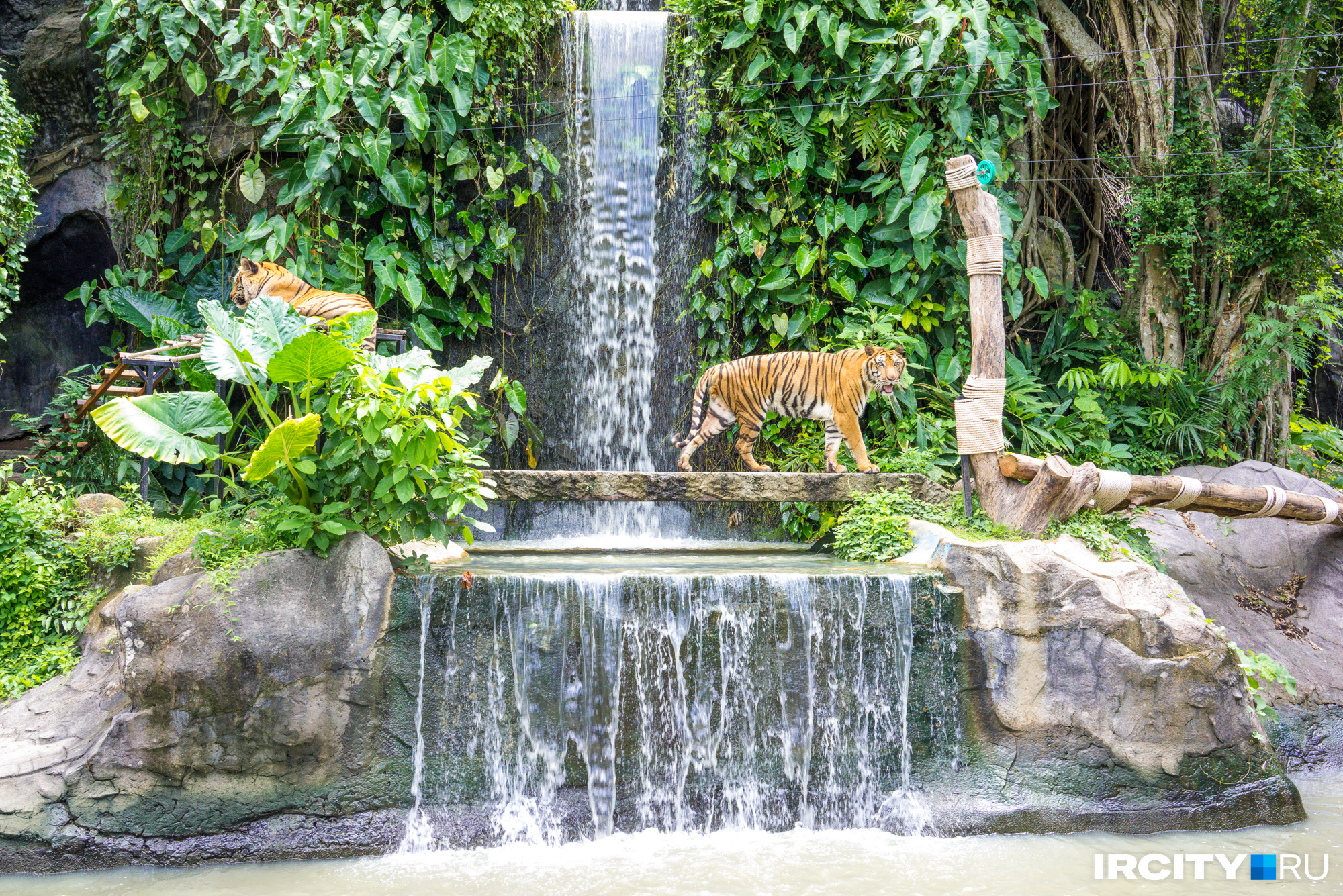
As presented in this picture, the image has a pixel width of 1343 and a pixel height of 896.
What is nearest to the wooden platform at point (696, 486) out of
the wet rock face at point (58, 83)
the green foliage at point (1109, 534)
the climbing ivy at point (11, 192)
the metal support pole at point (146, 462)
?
the green foliage at point (1109, 534)

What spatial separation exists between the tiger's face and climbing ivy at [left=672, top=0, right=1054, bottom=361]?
346cm

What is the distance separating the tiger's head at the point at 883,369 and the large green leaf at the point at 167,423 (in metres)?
3.99

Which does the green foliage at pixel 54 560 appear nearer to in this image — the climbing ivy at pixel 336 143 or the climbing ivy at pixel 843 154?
the climbing ivy at pixel 336 143

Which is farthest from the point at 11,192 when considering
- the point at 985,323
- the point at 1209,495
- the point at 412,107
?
the point at 1209,495

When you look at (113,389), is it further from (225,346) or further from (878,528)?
(878,528)

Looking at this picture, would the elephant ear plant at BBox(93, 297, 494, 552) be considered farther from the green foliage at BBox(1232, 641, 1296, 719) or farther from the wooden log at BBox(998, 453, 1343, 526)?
the green foliage at BBox(1232, 641, 1296, 719)

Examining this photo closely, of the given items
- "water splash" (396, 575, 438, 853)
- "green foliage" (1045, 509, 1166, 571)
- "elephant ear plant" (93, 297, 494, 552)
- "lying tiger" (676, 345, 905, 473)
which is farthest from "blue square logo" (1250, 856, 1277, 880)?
"elephant ear plant" (93, 297, 494, 552)

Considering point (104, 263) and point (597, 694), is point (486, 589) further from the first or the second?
point (104, 263)

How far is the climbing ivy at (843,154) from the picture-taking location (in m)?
7.30

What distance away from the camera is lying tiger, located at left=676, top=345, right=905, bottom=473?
20.6 ft

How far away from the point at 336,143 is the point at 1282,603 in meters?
7.94

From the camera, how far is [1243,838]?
177 inches

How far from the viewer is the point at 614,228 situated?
781cm

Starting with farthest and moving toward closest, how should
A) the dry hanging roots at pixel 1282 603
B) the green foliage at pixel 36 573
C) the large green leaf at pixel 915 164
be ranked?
the large green leaf at pixel 915 164
the dry hanging roots at pixel 1282 603
the green foliage at pixel 36 573
